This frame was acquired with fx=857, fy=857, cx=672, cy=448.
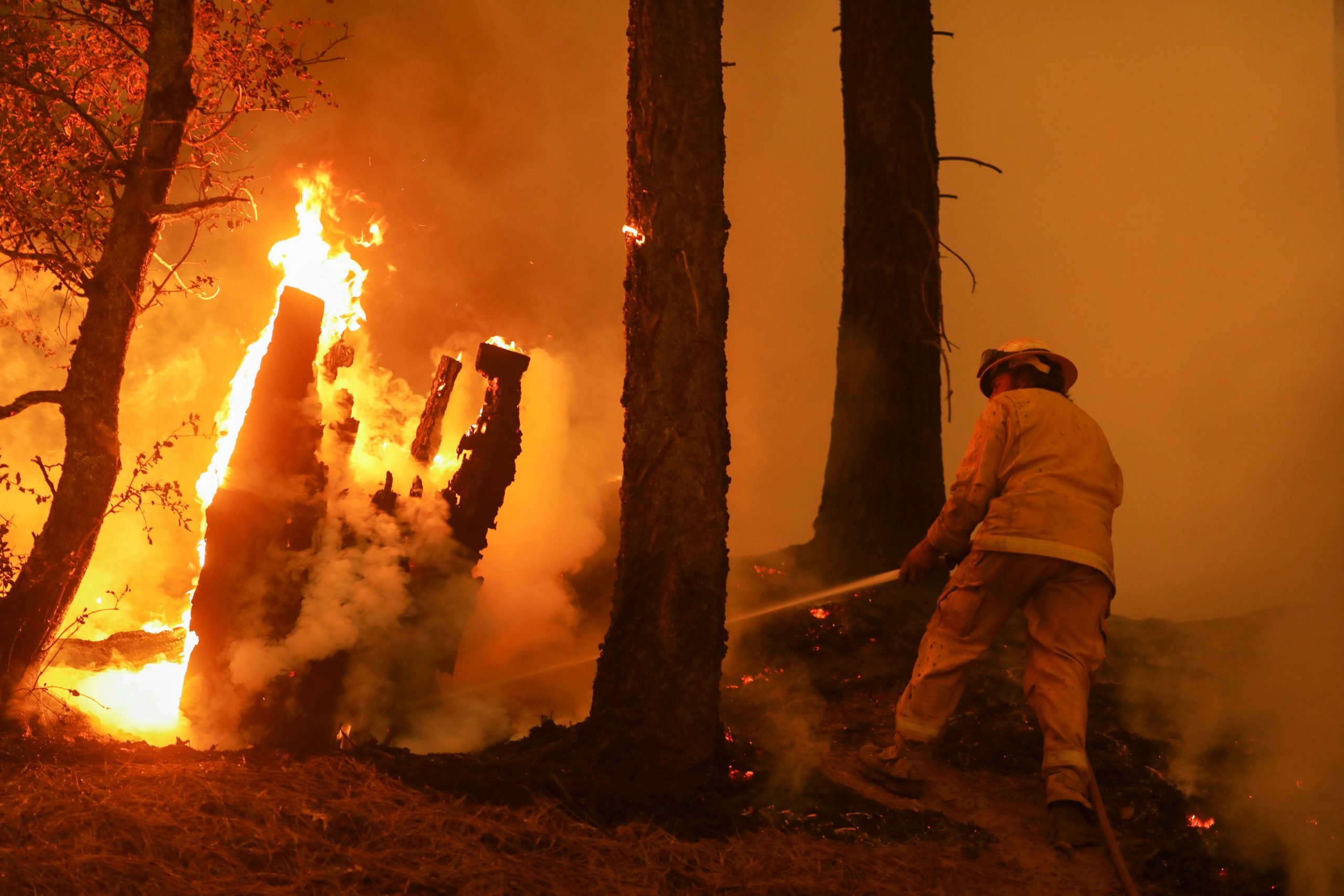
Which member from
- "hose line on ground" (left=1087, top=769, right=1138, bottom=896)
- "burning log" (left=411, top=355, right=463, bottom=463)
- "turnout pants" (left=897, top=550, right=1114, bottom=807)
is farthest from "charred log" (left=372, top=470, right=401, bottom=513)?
"hose line on ground" (left=1087, top=769, right=1138, bottom=896)

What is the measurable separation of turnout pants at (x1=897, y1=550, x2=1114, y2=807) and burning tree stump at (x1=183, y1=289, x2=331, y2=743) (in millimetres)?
3693

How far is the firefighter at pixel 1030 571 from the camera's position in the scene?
4000mm

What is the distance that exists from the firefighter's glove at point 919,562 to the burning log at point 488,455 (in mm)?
2808

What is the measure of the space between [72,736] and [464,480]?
2.62 meters

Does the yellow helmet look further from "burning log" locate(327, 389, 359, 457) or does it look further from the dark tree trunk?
"burning log" locate(327, 389, 359, 457)

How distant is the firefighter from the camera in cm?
400

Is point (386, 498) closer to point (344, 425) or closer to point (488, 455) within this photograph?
point (344, 425)

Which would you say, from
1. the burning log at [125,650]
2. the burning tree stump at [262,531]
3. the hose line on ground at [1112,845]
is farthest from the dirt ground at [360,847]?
the burning log at [125,650]

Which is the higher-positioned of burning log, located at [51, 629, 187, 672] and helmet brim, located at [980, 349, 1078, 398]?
helmet brim, located at [980, 349, 1078, 398]

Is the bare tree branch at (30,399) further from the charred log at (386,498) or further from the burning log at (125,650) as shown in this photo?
the burning log at (125,650)

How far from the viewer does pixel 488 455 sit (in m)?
6.05

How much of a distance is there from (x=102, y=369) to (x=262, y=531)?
127cm

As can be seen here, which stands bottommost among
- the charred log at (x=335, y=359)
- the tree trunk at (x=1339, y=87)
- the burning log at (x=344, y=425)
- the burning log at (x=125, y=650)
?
the burning log at (x=125, y=650)

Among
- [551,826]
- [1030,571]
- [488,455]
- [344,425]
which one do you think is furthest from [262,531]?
[1030,571]
